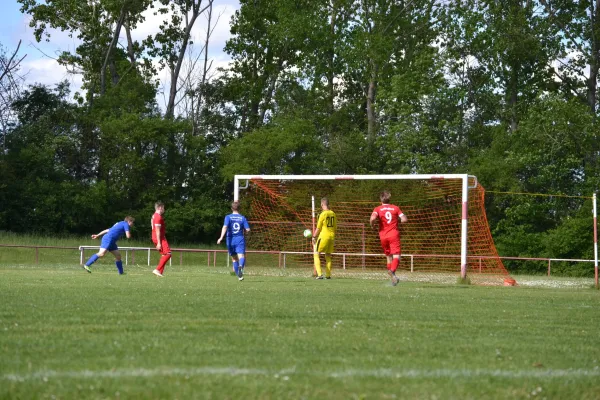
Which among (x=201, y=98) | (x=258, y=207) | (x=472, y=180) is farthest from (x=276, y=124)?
(x=472, y=180)

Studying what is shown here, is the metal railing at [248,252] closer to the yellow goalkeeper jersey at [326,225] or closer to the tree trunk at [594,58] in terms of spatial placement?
the yellow goalkeeper jersey at [326,225]

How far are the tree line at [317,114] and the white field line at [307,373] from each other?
37.2m

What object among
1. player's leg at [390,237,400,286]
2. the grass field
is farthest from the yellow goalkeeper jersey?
the grass field

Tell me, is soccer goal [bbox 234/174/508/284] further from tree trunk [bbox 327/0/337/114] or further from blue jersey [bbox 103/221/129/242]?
tree trunk [bbox 327/0/337/114]

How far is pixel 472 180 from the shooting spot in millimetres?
25812

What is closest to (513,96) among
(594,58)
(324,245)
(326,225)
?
(594,58)

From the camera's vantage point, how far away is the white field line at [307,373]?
5.72 metres

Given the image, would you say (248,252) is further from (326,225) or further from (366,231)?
(326,225)

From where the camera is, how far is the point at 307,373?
19.7 feet

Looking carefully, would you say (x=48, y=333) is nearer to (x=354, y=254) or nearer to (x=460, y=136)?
(x=354, y=254)

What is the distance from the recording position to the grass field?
18.1ft

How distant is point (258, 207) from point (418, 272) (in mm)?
6061

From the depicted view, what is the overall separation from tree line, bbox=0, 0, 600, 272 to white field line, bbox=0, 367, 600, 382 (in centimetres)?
3716

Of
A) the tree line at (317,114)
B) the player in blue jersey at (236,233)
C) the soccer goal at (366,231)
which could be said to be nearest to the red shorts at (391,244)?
the player in blue jersey at (236,233)
